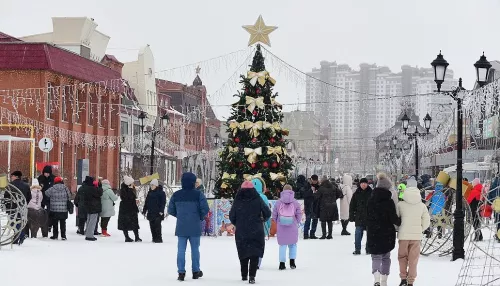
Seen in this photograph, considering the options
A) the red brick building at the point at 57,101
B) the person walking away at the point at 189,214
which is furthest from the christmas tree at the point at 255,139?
the red brick building at the point at 57,101

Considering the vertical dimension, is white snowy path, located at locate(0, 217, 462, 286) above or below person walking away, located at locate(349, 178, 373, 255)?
below

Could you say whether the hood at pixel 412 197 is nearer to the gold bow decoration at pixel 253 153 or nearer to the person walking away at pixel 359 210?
the person walking away at pixel 359 210

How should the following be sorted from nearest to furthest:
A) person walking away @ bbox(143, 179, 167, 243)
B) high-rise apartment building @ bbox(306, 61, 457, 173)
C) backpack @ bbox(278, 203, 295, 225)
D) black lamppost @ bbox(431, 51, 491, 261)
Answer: backpack @ bbox(278, 203, 295, 225)
black lamppost @ bbox(431, 51, 491, 261)
person walking away @ bbox(143, 179, 167, 243)
high-rise apartment building @ bbox(306, 61, 457, 173)

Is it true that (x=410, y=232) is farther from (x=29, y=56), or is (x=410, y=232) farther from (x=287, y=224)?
(x=29, y=56)

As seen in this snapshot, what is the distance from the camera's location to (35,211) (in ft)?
74.1

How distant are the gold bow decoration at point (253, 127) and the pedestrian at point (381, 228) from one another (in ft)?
46.8

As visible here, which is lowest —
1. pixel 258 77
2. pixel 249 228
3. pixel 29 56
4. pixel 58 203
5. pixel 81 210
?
pixel 81 210

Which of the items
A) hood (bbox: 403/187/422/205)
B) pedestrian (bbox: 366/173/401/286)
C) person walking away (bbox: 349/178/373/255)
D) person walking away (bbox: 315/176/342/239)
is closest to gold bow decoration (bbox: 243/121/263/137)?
person walking away (bbox: 315/176/342/239)

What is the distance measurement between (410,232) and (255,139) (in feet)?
47.5

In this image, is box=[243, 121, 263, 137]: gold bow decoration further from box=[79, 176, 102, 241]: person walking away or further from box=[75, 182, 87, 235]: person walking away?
box=[75, 182, 87, 235]: person walking away

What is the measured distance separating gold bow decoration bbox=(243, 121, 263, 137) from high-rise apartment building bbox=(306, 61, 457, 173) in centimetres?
5393

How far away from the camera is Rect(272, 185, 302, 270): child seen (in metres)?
16.7

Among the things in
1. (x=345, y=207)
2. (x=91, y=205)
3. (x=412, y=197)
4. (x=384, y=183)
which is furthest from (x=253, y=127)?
(x=384, y=183)

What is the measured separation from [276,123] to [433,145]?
1687cm
